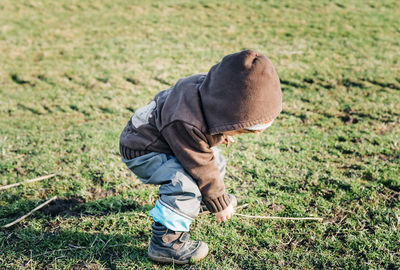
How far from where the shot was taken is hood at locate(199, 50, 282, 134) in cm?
216

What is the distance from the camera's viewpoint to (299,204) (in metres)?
3.29

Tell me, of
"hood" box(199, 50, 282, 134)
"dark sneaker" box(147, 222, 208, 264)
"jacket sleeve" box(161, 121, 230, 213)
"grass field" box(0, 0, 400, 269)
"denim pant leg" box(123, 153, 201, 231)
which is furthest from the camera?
Answer: "grass field" box(0, 0, 400, 269)

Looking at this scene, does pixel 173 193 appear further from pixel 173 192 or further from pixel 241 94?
pixel 241 94

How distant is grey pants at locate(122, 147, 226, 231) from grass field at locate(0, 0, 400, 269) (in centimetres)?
45

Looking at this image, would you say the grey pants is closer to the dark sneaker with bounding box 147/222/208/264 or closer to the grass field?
the dark sneaker with bounding box 147/222/208/264

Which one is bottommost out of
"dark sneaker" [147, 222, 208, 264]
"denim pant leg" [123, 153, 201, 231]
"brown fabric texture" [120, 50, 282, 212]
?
"dark sneaker" [147, 222, 208, 264]

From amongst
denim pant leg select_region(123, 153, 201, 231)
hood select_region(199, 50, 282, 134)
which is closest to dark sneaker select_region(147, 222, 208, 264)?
denim pant leg select_region(123, 153, 201, 231)

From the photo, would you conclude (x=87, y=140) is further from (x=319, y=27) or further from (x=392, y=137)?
(x=319, y=27)

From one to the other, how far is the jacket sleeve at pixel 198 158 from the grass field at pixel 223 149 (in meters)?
0.58

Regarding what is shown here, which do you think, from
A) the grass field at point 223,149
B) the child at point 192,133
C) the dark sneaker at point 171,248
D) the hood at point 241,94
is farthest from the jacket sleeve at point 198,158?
the grass field at point 223,149

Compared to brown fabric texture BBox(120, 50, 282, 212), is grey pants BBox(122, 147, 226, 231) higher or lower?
lower

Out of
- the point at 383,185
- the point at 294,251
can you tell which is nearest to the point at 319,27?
the point at 383,185

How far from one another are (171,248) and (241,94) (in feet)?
4.38

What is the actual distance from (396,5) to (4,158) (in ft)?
44.3
